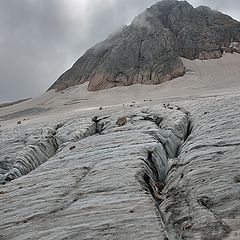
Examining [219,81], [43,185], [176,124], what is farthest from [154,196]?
[219,81]

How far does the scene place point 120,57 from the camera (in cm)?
6034

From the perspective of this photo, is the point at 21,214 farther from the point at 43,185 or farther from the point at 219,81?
the point at 219,81

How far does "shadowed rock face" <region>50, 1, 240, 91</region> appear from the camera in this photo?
5678 centimetres

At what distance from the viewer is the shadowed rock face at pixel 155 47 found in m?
56.8

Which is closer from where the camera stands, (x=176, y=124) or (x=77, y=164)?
(x=77, y=164)

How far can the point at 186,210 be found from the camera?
1060 cm

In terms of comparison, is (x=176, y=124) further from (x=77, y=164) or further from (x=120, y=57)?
(x=120, y=57)

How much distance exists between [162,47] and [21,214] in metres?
51.8

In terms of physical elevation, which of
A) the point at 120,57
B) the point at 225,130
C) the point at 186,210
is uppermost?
the point at 120,57

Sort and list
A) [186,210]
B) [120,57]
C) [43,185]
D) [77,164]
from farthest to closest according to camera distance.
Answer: [120,57]
[77,164]
[43,185]
[186,210]

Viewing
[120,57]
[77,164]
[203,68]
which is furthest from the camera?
[120,57]

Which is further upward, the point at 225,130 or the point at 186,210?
the point at 225,130

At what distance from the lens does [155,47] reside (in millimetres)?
60562

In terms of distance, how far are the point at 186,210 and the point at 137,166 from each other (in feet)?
10.0
